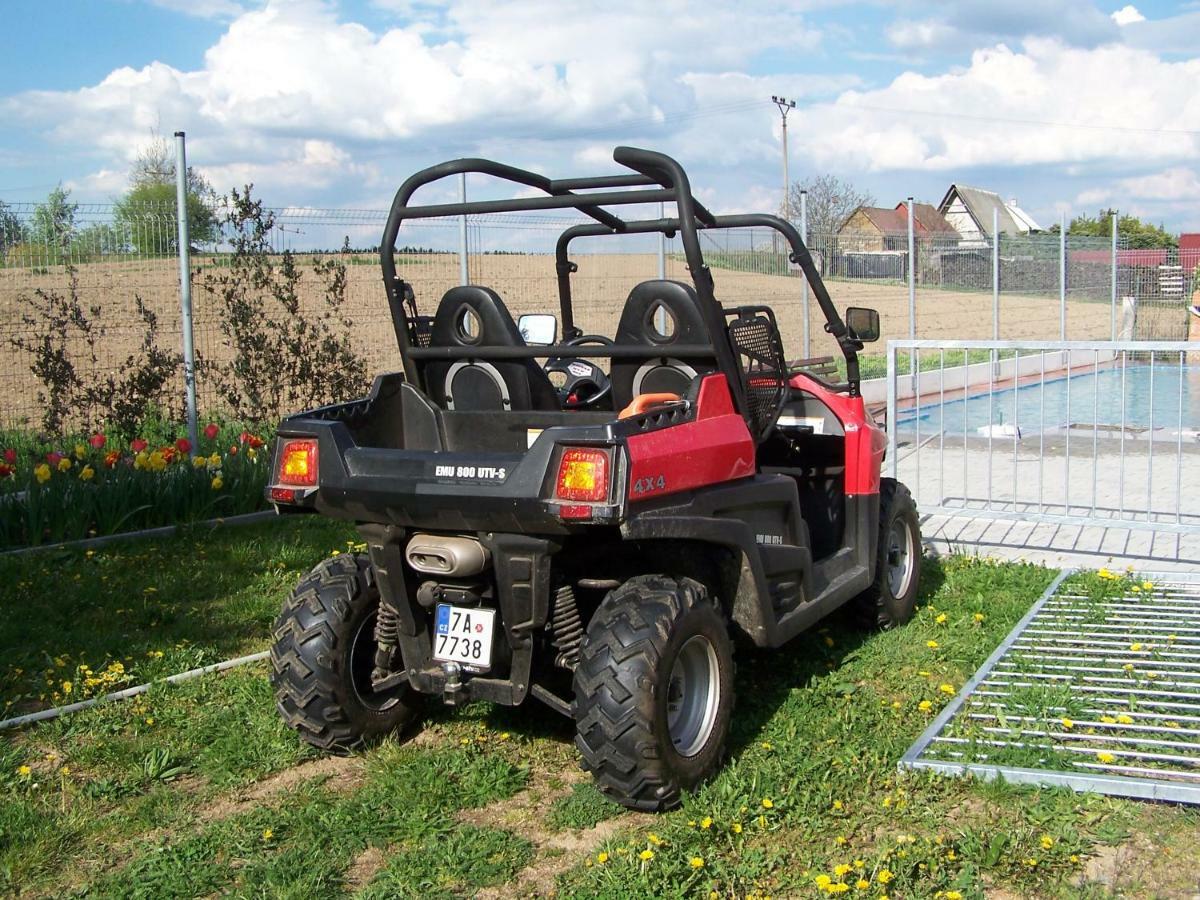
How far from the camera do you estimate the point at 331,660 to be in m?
4.46

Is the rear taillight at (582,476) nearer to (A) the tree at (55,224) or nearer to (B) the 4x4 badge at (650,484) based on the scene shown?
(B) the 4x4 badge at (650,484)

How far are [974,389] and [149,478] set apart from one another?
12217mm

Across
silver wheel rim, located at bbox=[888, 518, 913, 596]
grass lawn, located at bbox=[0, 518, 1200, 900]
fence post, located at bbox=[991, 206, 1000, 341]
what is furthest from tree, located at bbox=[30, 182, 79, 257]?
fence post, located at bbox=[991, 206, 1000, 341]

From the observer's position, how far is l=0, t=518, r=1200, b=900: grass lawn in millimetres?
3588

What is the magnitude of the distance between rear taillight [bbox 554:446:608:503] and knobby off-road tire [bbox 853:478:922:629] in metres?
2.32

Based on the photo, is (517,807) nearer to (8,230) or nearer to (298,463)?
(298,463)

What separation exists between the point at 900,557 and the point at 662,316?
7.04 ft

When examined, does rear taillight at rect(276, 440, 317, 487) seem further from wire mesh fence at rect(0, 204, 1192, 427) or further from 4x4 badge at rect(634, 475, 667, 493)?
wire mesh fence at rect(0, 204, 1192, 427)

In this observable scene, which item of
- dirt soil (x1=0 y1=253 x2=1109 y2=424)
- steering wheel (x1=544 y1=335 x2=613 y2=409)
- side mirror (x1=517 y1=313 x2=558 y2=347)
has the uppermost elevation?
dirt soil (x1=0 y1=253 x2=1109 y2=424)

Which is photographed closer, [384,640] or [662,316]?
[384,640]

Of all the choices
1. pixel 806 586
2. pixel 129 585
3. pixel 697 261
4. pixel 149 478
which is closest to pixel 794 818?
pixel 806 586

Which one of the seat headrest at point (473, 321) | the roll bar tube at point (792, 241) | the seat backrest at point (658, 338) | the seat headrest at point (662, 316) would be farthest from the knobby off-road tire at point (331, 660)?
the roll bar tube at point (792, 241)

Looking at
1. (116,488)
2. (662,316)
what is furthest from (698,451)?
(116,488)

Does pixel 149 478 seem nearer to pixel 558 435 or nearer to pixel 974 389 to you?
pixel 558 435
